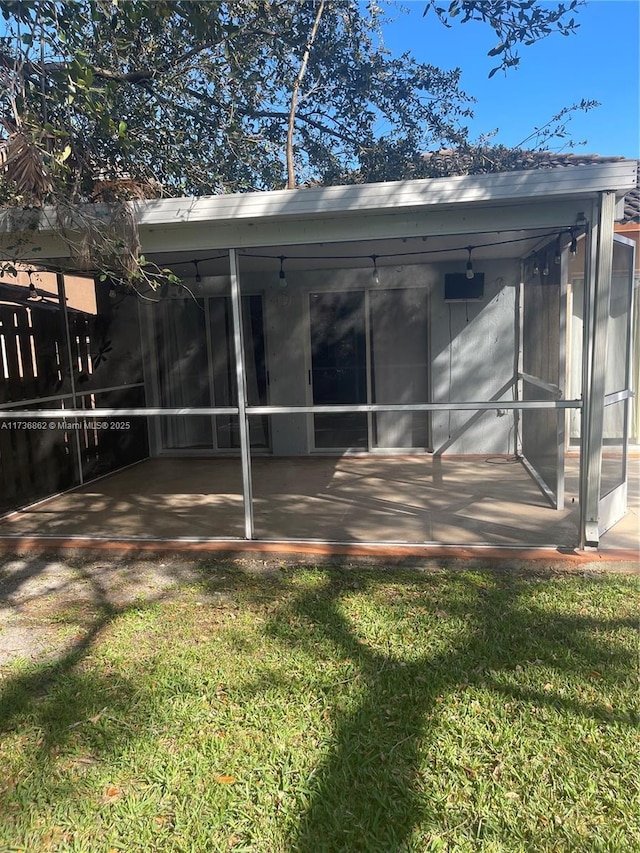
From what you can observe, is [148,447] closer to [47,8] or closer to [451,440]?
[451,440]

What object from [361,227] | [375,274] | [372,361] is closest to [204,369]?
[372,361]

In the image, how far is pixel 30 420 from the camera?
591 centimetres

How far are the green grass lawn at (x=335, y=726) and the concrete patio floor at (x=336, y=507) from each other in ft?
3.28

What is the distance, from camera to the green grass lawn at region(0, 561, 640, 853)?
1939 mm

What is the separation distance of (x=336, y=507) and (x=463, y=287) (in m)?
3.42

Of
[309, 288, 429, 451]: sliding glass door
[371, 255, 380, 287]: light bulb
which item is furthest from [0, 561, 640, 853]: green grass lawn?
[371, 255, 380, 287]: light bulb

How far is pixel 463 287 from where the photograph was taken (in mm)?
7227

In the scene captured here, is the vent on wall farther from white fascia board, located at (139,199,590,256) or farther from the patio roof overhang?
white fascia board, located at (139,199,590,256)

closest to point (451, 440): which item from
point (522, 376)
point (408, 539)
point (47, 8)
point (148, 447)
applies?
point (522, 376)

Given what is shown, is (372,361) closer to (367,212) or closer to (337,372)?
(337,372)

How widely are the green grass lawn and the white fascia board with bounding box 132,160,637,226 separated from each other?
8.01 ft

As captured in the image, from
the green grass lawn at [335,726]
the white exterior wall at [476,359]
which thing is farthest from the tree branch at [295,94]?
the green grass lawn at [335,726]

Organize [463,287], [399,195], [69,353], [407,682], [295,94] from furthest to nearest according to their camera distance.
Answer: [295,94] < [463,287] < [69,353] < [399,195] < [407,682]

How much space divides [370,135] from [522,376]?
4.84m
